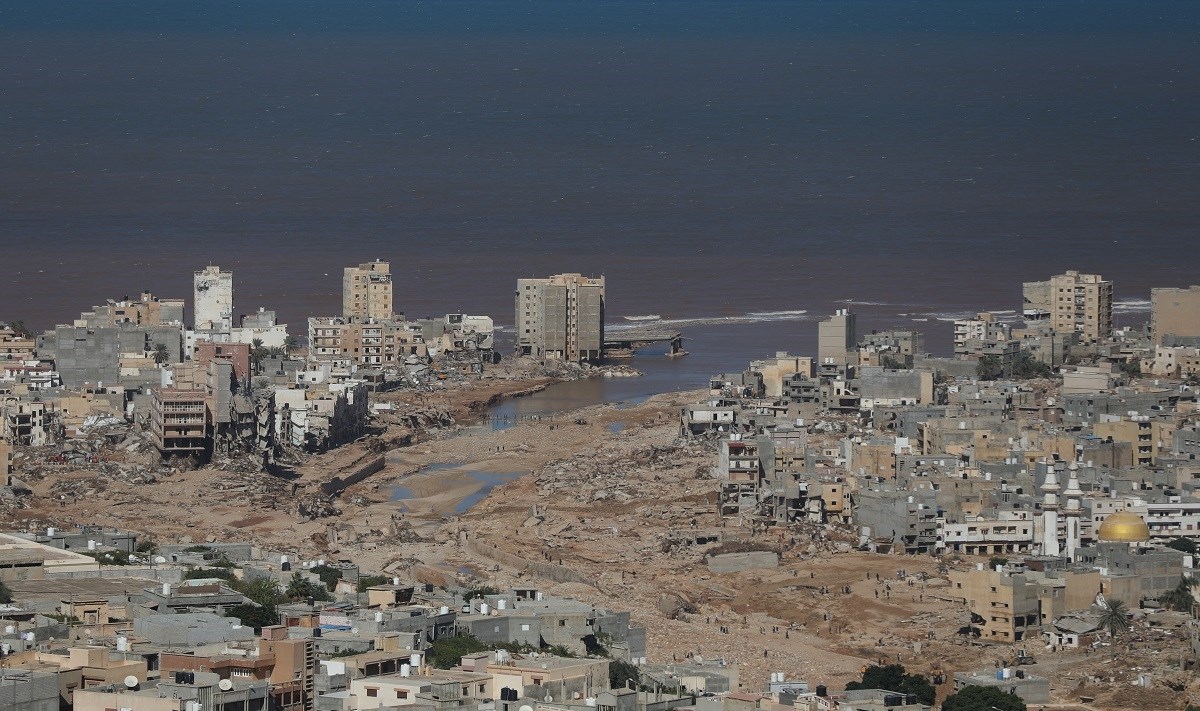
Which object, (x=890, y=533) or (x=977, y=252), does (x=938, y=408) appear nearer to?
(x=890, y=533)

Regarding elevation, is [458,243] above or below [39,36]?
below

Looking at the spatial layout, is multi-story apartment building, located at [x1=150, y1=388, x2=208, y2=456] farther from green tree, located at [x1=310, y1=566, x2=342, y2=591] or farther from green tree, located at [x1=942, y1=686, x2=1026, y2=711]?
green tree, located at [x1=942, y1=686, x2=1026, y2=711]

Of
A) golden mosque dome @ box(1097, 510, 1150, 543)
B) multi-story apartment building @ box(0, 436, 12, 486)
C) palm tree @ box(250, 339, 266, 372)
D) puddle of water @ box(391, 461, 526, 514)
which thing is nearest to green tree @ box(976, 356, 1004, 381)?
puddle of water @ box(391, 461, 526, 514)

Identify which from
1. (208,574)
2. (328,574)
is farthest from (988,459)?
(208,574)

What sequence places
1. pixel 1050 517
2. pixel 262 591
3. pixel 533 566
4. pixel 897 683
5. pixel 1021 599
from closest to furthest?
pixel 262 591 < pixel 897 683 < pixel 1021 599 < pixel 1050 517 < pixel 533 566

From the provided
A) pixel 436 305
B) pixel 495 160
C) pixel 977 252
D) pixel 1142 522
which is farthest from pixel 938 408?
pixel 495 160

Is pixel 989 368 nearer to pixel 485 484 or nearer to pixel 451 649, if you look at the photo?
pixel 485 484

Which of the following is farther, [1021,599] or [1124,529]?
[1124,529]
